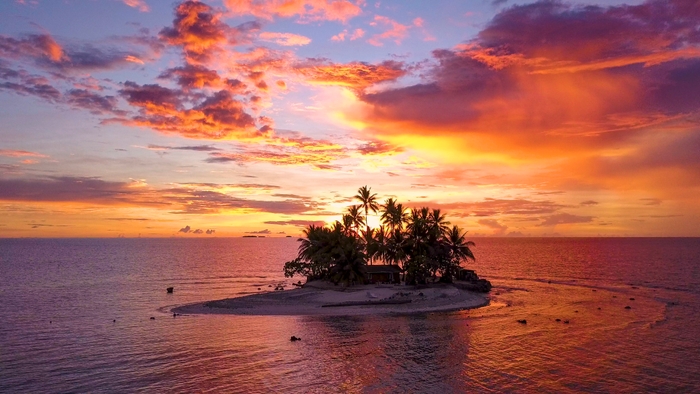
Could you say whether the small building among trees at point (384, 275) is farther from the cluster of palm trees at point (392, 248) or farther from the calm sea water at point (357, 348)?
the calm sea water at point (357, 348)

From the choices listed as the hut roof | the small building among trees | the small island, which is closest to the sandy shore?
the small island

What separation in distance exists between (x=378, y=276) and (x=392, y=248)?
6.65m

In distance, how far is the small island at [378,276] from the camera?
70.4m

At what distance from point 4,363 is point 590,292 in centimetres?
8901

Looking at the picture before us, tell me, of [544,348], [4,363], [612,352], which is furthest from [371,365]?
[4,363]

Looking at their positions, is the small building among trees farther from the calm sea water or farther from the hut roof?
the calm sea water

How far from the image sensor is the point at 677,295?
82.8 m

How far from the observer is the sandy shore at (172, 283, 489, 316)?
67.6 meters

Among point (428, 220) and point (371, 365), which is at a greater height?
point (428, 220)

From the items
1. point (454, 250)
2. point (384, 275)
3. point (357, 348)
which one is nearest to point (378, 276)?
point (384, 275)

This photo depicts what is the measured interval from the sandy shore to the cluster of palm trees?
4.55 m

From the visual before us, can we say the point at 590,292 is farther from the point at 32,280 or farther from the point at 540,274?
the point at 32,280

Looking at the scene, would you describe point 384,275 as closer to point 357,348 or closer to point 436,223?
point 436,223

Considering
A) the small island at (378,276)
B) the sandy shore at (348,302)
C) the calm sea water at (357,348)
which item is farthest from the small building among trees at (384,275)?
the calm sea water at (357,348)
